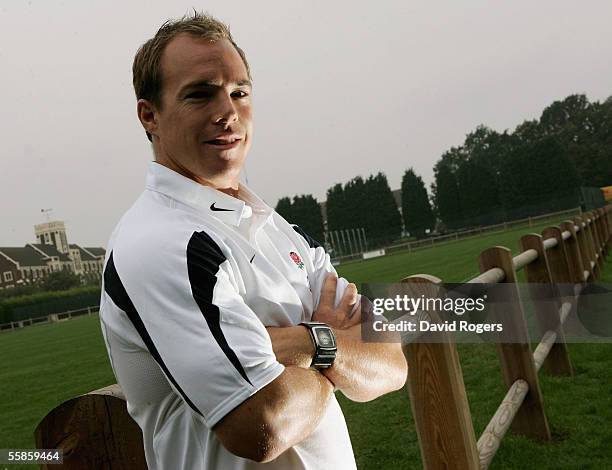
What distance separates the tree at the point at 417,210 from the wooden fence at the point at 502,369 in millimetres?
66529

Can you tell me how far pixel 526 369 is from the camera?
3633 millimetres

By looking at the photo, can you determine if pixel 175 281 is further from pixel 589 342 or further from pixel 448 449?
pixel 589 342

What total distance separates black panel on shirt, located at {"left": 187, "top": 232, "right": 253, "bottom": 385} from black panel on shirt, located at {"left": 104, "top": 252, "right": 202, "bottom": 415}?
0.11m

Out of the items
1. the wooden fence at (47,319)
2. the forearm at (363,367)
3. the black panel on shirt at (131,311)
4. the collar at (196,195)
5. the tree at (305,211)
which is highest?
the tree at (305,211)

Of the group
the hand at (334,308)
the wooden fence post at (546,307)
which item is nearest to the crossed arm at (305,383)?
the hand at (334,308)

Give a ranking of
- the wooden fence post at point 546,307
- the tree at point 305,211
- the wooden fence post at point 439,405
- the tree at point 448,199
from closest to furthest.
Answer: the wooden fence post at point 439,405 → the wooden fence post at point 546,307 → the tree at point 448,199 → the tree at point 305,211

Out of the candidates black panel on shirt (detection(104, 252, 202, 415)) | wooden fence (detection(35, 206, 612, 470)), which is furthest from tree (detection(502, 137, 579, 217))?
black panel on shirt (detection(104, 252, 202, 415))

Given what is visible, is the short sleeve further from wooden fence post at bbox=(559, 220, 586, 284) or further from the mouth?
wooden fence post at bbox=(559, 220, 586, 284)

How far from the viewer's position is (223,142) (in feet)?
5.11

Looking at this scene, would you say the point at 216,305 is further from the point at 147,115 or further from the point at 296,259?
the point at 147,115

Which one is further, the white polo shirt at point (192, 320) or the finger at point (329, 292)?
the finger at point (329, 292)

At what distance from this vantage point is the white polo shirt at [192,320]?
1150 millimetres

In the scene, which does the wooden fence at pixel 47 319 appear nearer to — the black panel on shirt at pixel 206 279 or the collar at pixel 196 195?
the collar at pixel 196 195

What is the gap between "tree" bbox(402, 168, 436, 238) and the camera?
240 feet
